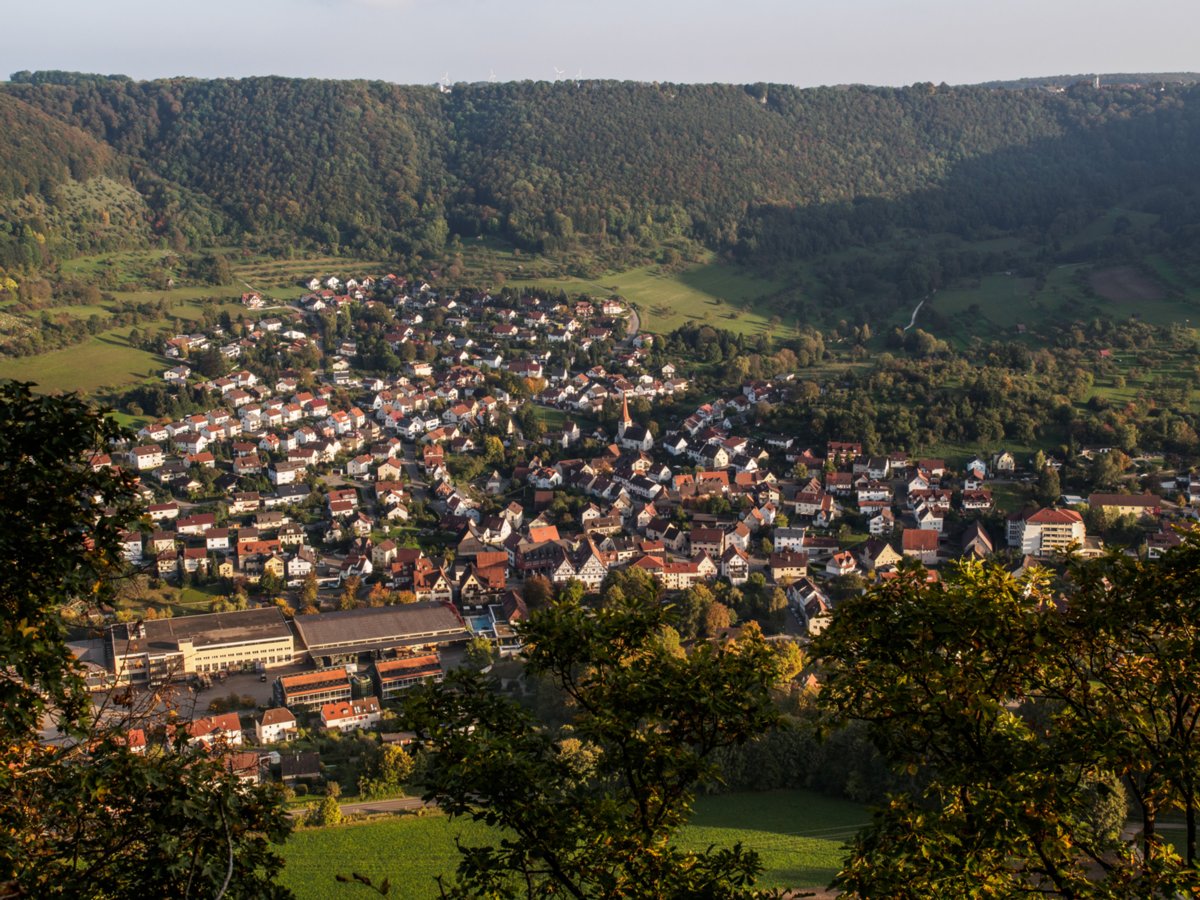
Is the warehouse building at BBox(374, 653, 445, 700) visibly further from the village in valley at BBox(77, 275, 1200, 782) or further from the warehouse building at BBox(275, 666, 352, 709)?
the warehouse building at BBox(275, 666, 352, 709)

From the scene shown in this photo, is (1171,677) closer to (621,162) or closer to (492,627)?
(492,627)

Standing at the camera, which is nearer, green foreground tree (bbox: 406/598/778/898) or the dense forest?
green foreground tree (bbox: 406/598/778/898)

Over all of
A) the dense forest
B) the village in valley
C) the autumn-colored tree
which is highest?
the dense forest

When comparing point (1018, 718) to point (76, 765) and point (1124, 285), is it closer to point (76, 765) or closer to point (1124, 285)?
point (76, 765)

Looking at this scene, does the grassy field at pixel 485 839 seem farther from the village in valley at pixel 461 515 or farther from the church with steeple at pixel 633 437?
the church with steeple at pixel 633 437

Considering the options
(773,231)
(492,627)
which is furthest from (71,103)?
(492,627)

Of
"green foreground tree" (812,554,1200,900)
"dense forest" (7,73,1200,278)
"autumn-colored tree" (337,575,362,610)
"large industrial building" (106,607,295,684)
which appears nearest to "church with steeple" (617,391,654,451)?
"autumn-colored tree" (337,575,362,610)

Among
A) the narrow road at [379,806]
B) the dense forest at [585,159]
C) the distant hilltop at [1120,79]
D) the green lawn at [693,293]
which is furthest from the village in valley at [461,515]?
the distant hilltop at [1120,79]
